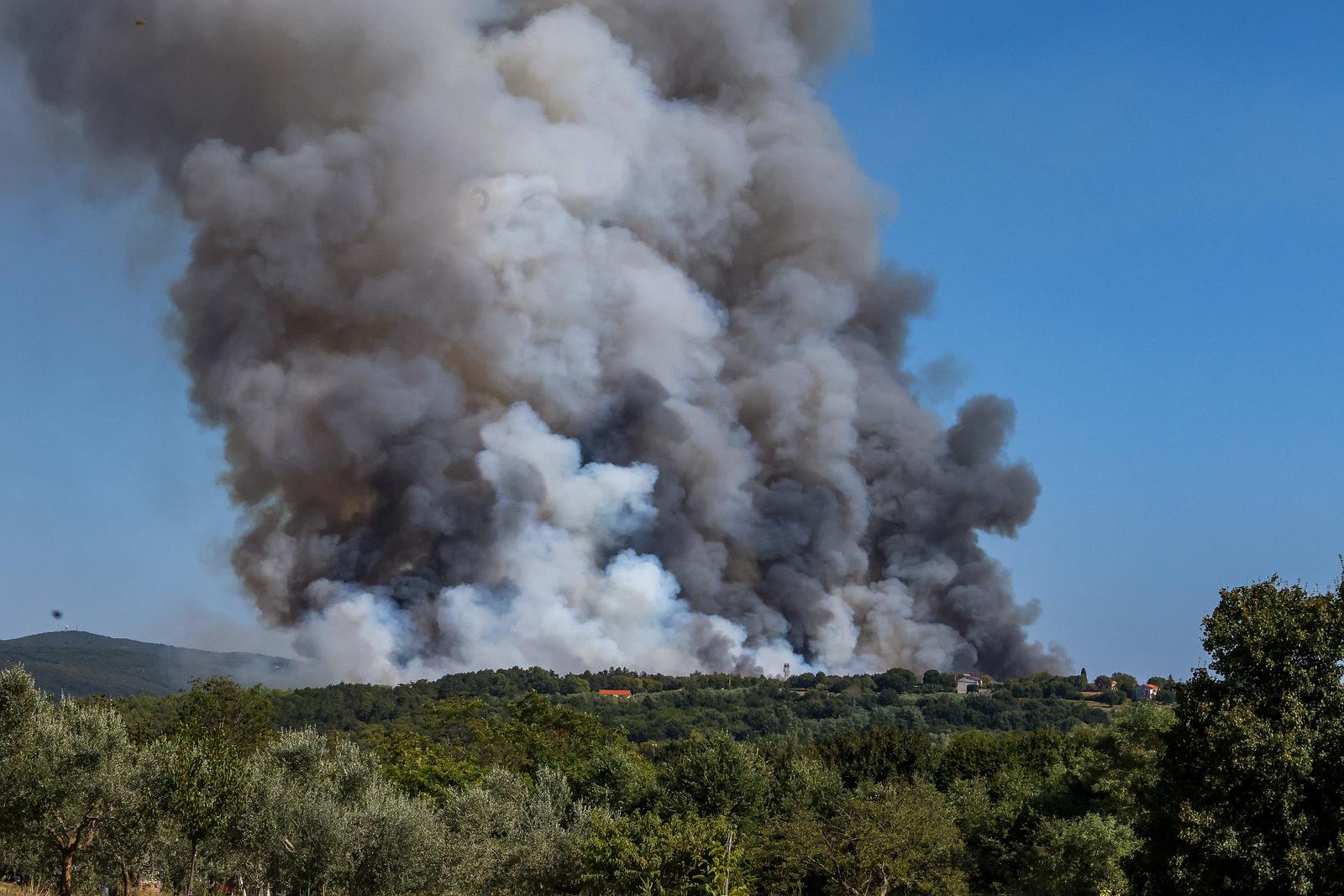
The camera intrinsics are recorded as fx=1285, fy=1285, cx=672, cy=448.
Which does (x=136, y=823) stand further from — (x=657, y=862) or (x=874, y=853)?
(x=874, y=853)

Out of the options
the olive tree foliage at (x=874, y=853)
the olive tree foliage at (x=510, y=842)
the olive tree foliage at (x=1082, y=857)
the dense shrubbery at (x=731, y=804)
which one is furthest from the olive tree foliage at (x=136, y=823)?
the olive tree foliage at (x=1082, y=857)

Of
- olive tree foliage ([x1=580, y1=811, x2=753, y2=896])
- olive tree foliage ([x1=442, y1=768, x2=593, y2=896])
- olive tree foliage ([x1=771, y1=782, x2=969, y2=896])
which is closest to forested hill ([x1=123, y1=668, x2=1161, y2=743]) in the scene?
olive tree foliage ([x1=442, y1=768, x2=593, y2=896])

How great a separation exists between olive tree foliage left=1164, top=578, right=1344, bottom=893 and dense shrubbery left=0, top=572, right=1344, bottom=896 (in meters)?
0.04

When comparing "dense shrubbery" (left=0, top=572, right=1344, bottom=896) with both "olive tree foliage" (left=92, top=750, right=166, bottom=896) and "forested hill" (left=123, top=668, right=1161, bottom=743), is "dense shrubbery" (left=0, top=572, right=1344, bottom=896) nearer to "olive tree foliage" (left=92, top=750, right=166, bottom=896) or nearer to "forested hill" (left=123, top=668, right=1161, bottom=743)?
"olive tree foliage" (left=92, top=750, right=166, bottom=896)

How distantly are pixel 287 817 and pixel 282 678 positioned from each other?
141 ft

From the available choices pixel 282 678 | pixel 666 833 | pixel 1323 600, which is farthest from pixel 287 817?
pixel 282 678

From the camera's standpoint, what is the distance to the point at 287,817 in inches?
1113

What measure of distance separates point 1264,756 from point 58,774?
22693 mm

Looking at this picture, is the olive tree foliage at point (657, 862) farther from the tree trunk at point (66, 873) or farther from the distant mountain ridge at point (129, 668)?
the distant mountain ridge at point (129, 668)

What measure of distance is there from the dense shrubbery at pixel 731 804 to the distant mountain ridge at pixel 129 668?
25.2m

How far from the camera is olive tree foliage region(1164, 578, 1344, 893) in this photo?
1734 centimetres

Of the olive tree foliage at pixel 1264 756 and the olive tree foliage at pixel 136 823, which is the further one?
the olive tree foliage at pixel 136 823

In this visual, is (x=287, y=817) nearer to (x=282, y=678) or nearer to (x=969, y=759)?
(x=969, y=759)

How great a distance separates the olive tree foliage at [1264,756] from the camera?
683 inches
